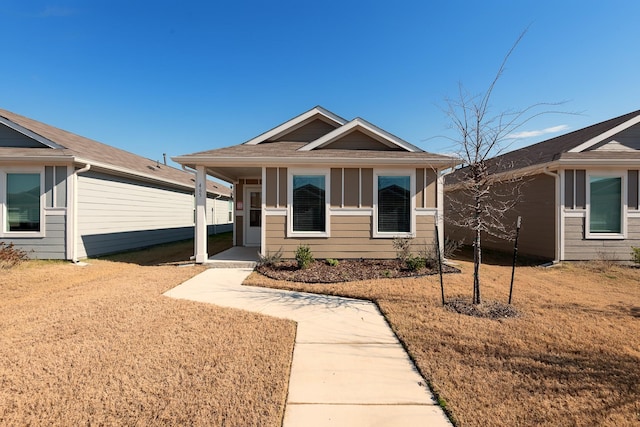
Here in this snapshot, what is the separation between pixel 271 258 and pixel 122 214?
22.0 ft

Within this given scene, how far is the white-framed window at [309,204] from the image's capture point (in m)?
7.95

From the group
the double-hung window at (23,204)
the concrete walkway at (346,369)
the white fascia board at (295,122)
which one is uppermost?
the white fascia board at (295,122)

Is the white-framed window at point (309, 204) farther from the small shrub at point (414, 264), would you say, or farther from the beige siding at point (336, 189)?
the small shrub at point (414, 264)

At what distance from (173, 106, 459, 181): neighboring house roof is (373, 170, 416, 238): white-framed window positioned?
0.43 meters

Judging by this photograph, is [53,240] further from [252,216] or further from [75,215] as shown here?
[252,216]

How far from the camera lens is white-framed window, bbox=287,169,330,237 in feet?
26.1

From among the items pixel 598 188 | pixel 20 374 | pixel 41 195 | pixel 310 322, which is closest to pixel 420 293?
pixel 310 322

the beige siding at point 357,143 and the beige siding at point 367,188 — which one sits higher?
the beige siding at point 357,143

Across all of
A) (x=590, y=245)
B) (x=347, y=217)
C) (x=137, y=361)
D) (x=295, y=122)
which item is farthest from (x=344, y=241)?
(x=590, y=245)

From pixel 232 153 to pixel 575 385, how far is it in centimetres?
793

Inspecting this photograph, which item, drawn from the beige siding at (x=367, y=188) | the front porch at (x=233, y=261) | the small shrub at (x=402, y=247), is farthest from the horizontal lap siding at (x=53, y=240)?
the small shrub at (x=402, y=247)

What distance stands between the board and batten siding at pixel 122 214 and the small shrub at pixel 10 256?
4.16 feet

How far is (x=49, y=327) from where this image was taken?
3793 mm

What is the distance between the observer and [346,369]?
2.95 meters
